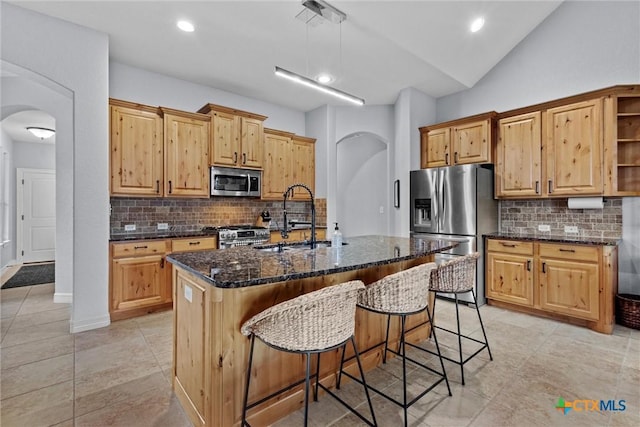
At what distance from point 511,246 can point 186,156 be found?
4.24 m

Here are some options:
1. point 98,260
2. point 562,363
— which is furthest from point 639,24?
point 98,260

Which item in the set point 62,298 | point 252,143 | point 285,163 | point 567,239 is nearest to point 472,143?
point 567,239

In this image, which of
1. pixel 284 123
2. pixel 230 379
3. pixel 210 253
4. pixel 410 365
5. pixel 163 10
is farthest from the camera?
pixel 284 123

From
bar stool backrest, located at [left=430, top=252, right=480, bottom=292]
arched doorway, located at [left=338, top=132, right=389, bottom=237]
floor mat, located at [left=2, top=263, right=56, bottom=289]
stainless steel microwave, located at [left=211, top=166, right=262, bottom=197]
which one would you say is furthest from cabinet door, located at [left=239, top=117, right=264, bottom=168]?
floor mat, located at [left=2, top=263, right=56, bottom=289]

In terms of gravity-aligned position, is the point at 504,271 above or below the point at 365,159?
below

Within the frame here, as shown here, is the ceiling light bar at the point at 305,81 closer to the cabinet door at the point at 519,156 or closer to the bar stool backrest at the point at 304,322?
the bar stool backrest at the point at 304,322

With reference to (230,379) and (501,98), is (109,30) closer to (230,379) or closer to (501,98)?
(230,379)

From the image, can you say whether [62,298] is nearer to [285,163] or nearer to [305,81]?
[285,163]

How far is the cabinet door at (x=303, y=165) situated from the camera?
5.26 meters

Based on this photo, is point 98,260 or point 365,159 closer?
point 98,260

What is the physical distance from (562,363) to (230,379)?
8.55 ft

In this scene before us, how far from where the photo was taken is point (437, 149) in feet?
15.1

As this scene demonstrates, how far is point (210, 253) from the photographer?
2.13 metres

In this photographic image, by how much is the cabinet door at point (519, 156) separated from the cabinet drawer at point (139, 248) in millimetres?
4325
